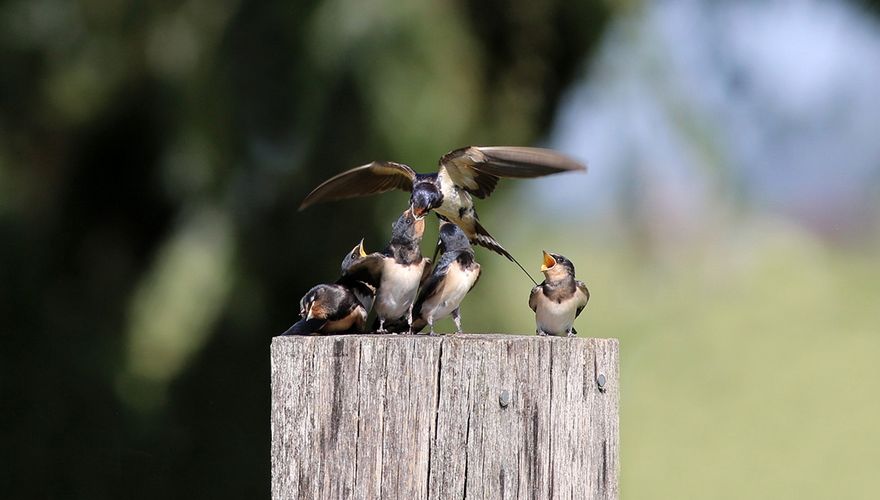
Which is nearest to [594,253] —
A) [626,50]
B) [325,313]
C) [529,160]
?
[626,50]

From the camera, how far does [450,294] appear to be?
219 centimetres

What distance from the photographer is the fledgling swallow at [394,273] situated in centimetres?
206

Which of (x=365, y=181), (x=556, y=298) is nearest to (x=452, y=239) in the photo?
(x=365, y=181)

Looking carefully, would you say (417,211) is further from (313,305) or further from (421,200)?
(313,305)

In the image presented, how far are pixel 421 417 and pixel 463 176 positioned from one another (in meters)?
1.12

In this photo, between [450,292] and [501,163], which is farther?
[501,163]

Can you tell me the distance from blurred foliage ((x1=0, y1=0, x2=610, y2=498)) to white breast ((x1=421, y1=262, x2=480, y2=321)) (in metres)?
1.32

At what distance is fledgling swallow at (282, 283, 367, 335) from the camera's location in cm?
201

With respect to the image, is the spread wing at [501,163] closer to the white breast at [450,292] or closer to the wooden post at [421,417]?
the white breast at [450,292]

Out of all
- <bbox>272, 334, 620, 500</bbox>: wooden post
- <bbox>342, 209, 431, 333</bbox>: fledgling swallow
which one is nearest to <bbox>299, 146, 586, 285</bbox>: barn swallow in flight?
<bbox>342, 209, 431, 333</bbox>: fledgling swallow

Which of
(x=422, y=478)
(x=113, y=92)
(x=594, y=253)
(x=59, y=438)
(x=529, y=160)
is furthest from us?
(x=594, y=253)

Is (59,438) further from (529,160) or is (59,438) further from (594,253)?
(594,253)

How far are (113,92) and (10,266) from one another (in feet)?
2.52

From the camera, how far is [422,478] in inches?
65.8
